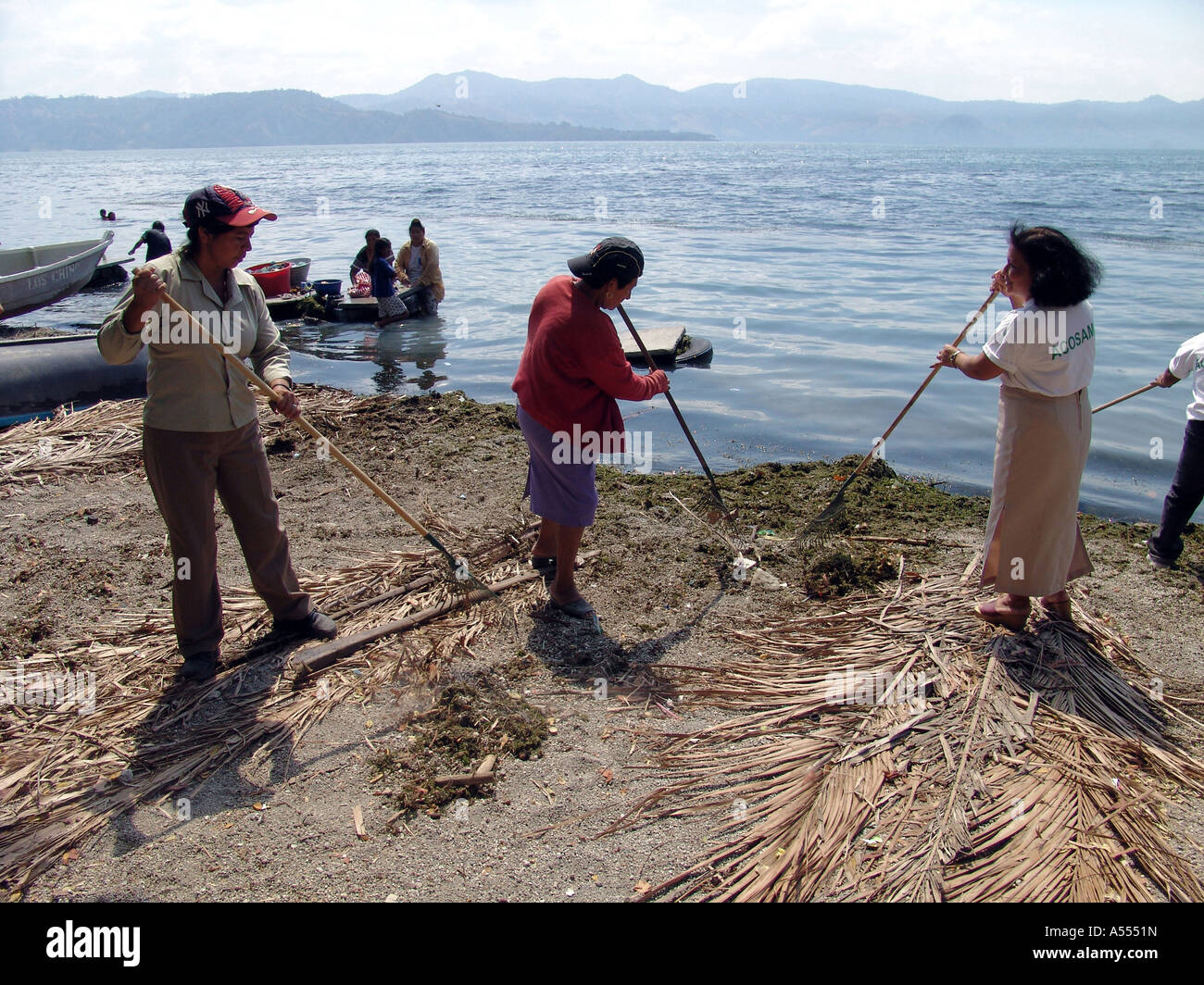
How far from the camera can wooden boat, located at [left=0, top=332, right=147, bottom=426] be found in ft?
26.6

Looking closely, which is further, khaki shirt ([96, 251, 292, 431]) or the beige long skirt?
the beige long skirt

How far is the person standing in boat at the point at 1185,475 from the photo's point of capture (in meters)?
5.21

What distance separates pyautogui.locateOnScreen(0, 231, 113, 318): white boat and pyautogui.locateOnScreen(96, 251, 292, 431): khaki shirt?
43.7 feet

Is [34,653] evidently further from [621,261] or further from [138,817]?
[621,261]

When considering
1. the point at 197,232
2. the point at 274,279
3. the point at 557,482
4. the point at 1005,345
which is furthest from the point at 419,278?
the point at 1005,345

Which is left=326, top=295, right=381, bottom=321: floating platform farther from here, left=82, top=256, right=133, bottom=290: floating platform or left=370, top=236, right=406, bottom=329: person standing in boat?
left=82, top=256, right=133, bottom=290: floating platform

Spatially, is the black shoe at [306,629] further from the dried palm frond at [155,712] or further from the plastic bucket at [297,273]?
the plastic bucket at [297,273]

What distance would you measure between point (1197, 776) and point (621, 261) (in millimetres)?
3206

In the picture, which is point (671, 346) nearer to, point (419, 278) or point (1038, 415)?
point (419, 278)

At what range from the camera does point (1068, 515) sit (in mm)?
3975

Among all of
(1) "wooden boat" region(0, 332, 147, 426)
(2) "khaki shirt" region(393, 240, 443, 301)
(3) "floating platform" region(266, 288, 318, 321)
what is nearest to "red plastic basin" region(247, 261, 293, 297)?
(3) "floating platform" region(266, 288, 318, 321)

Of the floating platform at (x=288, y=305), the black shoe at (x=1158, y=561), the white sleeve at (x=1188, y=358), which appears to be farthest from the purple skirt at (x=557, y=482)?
the floating platform at (x=288, y=305)

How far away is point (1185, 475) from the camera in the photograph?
5.32 metres
